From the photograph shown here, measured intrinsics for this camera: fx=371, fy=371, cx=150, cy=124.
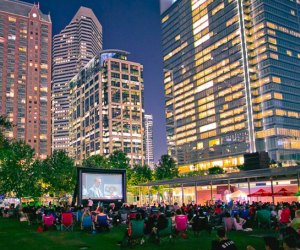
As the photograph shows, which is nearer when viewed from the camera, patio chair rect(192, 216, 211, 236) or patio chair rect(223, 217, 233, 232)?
patio chair rect(192, 216, 211, 236)

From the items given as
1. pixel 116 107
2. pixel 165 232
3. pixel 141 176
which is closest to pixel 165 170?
pixel 141 176

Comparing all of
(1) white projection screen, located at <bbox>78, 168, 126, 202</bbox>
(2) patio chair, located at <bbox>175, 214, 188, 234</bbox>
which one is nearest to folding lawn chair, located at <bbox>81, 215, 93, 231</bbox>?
(2) patio chair, located at <bbox>175, 214, 188, 234</bbox>

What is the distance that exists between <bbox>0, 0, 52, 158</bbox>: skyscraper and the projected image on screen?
430 ft

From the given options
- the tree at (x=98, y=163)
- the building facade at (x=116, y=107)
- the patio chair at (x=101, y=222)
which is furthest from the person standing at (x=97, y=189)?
the building facade at (x=116, y=107)

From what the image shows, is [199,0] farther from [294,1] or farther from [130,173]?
[130,173]

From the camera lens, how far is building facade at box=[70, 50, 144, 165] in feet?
569

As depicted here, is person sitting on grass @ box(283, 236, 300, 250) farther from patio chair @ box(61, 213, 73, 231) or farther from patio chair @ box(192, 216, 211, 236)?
patio chair @ box(61, 213, 73, 231)

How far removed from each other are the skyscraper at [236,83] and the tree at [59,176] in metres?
68.3

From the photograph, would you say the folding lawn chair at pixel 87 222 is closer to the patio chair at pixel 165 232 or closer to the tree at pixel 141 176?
the patio chair at pixel 165 232

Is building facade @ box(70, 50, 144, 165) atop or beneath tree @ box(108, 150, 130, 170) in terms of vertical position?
atop

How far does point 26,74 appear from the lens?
169 meters

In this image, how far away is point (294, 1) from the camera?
139 meters

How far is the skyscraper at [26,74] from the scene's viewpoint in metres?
163

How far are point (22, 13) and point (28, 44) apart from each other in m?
17.4
